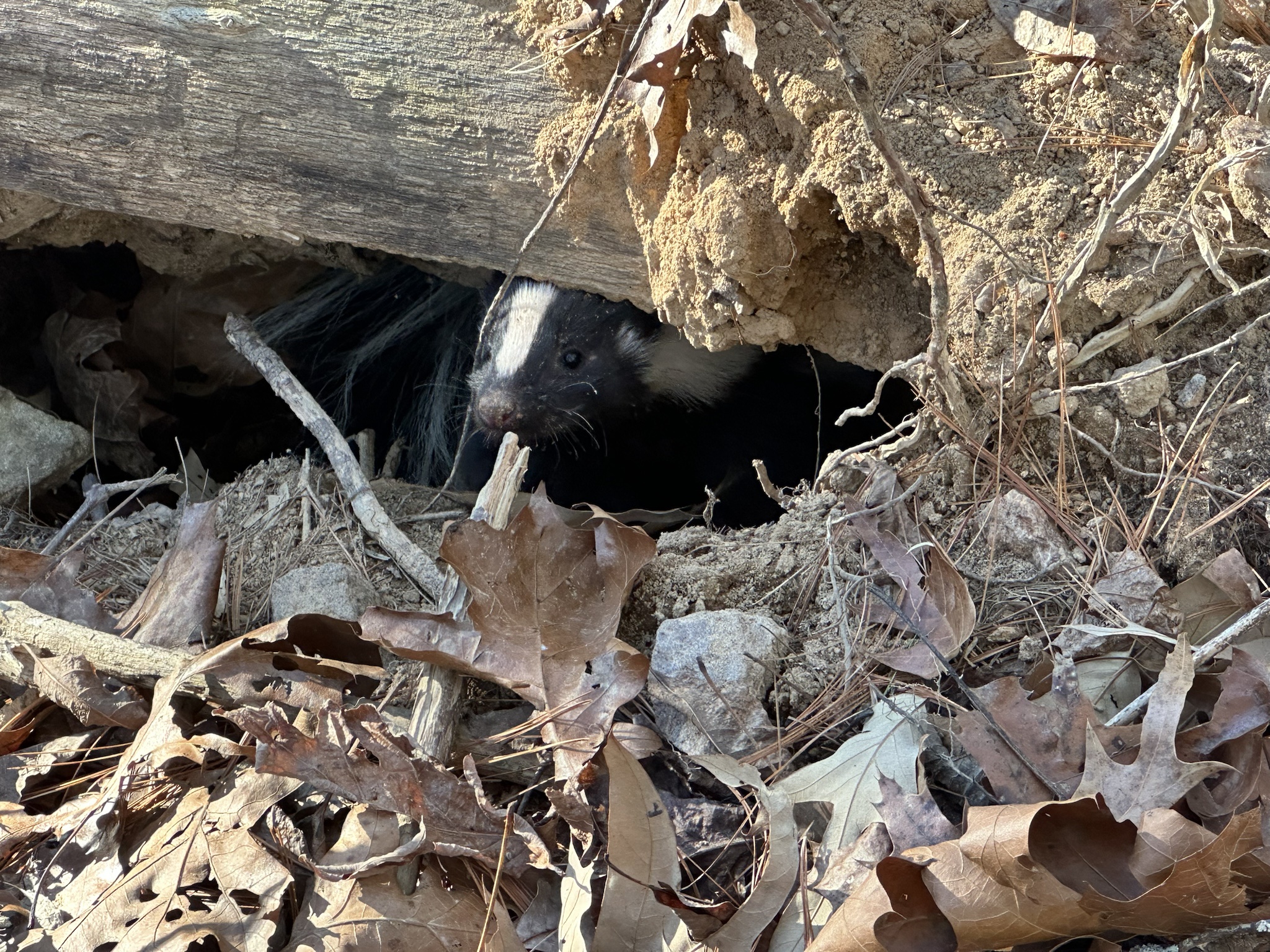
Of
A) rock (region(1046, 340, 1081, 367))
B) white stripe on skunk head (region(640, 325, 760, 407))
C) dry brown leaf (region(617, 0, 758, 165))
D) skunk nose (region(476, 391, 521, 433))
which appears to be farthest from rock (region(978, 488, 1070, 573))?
white stripe on skunk head (region(640, 325, 760, 407))

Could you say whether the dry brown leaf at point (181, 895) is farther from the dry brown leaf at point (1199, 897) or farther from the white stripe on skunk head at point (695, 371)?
the white stripe on skunk head at point (695, 371)

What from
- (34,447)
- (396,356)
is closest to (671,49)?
(34,447)

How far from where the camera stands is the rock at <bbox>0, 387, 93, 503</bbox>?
10.4 ft

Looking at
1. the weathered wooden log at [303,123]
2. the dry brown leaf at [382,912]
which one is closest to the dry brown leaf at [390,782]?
the dry brown leaf at [382,912]

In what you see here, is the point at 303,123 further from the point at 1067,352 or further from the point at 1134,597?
the point at 1134,597

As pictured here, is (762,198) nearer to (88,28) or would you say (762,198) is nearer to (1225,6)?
(1225,6)

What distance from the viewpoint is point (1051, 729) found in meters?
1.68

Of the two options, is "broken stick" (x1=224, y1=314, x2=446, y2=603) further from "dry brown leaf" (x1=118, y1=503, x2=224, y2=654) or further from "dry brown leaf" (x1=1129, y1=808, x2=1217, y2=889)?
"dry brown leaf" (x1=1129, y1=808, x2=1217, y2=889)

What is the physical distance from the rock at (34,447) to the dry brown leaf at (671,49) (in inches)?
81.5

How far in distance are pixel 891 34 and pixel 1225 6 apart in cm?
61

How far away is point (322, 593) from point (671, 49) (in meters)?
1.33

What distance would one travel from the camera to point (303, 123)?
99.0 inches

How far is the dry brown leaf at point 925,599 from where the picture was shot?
189 cm

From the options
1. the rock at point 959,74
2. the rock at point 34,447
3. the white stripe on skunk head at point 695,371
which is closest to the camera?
the rock at point 959,74
